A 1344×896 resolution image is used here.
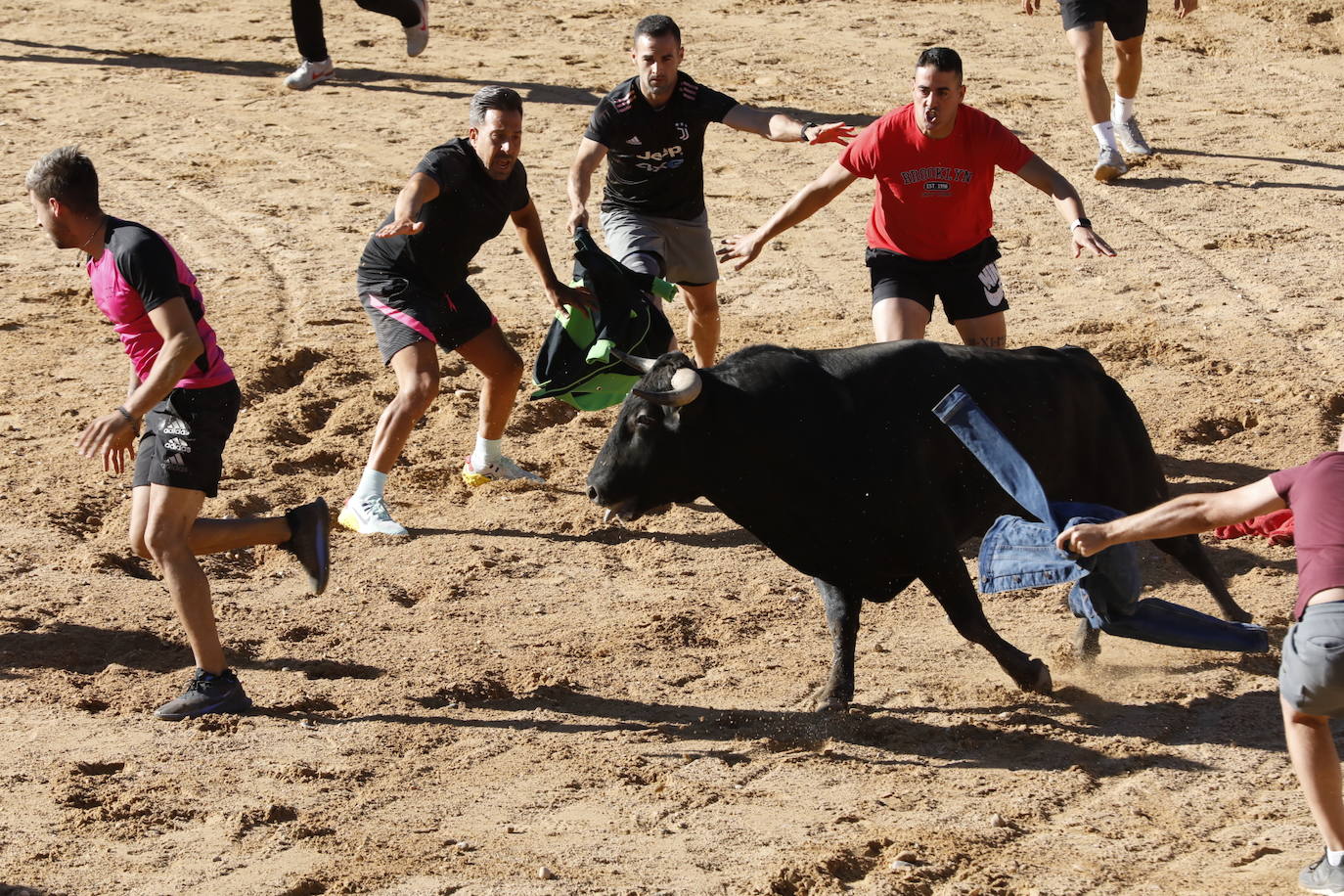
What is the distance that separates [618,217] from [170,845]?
4462mm

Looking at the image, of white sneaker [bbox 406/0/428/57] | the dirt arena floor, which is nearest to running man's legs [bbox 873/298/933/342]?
the dirt arena floor

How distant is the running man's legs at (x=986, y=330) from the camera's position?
291 inches

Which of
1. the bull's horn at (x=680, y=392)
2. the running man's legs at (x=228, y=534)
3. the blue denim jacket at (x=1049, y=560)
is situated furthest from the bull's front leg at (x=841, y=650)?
the running man's legs at (x=228, y=534)

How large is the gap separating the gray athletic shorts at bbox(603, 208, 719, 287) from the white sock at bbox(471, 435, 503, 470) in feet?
3.85

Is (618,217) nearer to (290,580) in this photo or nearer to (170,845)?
(290,580)

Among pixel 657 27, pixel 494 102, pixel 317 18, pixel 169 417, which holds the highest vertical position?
pixel 317 18

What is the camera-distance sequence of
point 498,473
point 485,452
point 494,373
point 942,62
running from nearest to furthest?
point 942,62 < point 494,373 < point 485,452 < point 498,473

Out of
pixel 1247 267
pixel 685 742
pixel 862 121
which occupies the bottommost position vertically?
pixel 685 742

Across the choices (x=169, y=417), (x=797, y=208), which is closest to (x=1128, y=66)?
(x=797, y=208)

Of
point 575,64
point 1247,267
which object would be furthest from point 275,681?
point 575,64

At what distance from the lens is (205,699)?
587 cm

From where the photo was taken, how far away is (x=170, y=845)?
498 centimetres

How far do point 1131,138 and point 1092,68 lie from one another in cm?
87

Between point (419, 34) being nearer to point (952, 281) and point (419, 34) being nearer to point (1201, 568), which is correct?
point (952, 281)
